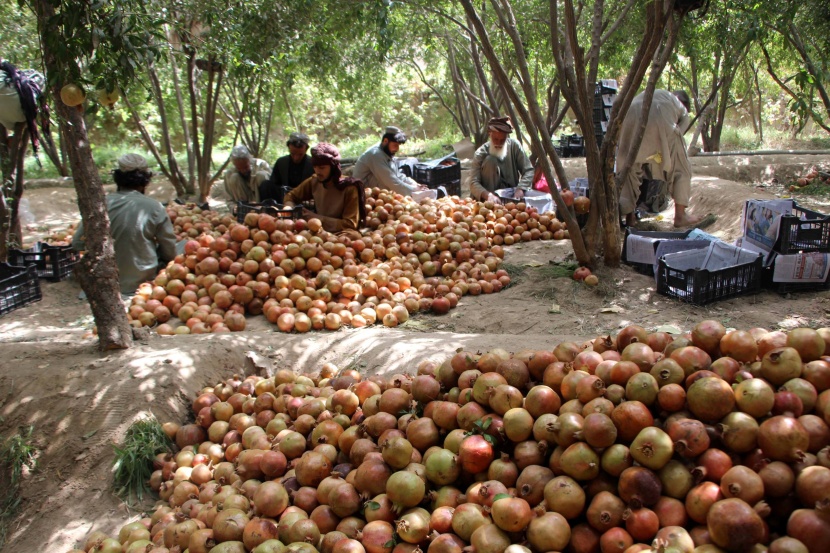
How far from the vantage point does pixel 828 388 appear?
7.11ft

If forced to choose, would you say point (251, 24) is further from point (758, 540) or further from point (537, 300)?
point (758, 540)

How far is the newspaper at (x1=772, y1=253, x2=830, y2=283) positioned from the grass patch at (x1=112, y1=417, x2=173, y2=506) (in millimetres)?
→ 5389

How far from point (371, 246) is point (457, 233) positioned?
110 centimetres

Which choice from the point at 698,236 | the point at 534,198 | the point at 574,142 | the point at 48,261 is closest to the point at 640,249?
the point at 698,236

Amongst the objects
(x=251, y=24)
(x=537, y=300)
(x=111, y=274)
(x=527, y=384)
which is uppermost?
(x=251, y=24)

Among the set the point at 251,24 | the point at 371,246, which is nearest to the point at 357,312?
the point at 371,246

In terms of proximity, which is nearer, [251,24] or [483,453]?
[483,453]

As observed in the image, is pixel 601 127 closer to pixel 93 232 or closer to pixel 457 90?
pixel 457 90

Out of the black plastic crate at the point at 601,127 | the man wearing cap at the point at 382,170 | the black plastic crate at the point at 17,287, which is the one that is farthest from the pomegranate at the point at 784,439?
the black plastic crate at the point at 601,127

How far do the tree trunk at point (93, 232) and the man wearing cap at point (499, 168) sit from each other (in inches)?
236

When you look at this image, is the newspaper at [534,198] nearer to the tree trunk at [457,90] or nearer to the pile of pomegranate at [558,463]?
the pile of pomegranate at [558,463]

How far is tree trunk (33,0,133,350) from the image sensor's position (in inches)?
149

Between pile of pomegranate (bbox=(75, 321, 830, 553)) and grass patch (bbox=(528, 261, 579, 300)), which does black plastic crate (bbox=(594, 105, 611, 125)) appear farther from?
pile of pomegranate (bbox=(75, 321, 830, 553))

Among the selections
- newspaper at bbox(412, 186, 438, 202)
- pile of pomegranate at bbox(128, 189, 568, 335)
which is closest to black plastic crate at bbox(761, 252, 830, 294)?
pile of pomegranate at bbox(128, 189, 568, 335)
